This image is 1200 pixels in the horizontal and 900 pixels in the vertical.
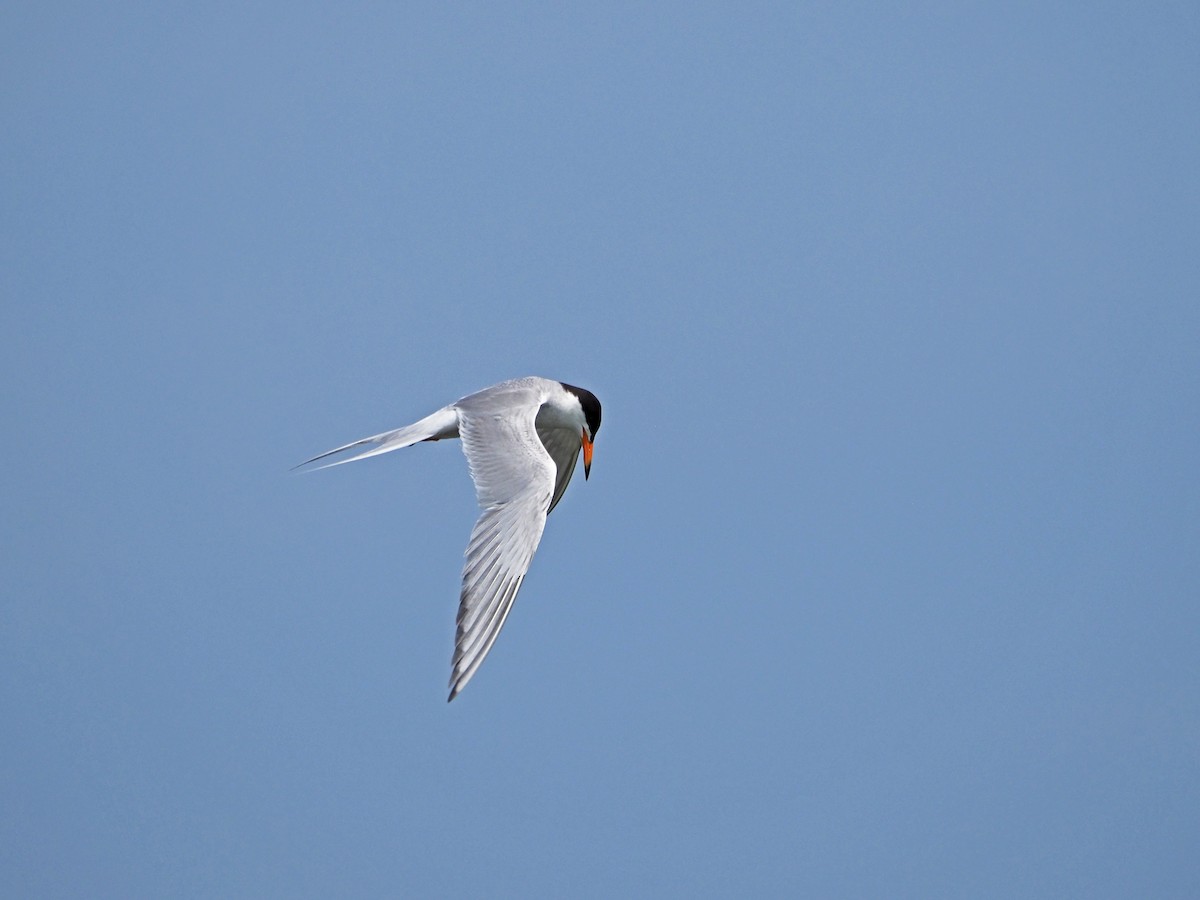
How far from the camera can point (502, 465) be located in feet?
24.6

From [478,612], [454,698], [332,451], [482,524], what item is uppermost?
[332,451]

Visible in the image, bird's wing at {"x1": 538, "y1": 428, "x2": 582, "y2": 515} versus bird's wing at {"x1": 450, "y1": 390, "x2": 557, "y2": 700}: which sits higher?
bird's wing at {"x1": 538, "y1": 428, "x2": 582, "y2": 515}

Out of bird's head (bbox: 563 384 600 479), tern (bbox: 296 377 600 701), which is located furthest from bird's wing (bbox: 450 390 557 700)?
bird's head (bbox: 563 384 600 479)

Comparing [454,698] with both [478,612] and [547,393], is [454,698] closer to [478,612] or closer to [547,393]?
[478,612]

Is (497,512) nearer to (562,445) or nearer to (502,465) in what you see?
(502,465)

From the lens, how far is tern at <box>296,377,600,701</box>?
648 centimetres

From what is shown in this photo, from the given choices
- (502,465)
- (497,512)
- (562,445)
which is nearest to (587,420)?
(562,445)

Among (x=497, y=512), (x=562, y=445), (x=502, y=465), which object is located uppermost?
(x=562, y=445)

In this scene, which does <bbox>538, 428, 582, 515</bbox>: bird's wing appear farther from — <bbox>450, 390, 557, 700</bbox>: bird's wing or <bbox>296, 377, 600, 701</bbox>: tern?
<bbox>450, 390, 557, 700</bbox>: bird's wing

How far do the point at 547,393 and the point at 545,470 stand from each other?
1.69 m

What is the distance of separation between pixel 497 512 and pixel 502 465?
1.59ft

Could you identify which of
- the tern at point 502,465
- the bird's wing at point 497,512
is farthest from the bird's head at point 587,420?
the bird's wing at point 497,512

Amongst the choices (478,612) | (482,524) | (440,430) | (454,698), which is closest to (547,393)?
(440,430)

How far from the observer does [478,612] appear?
6.47 meters
